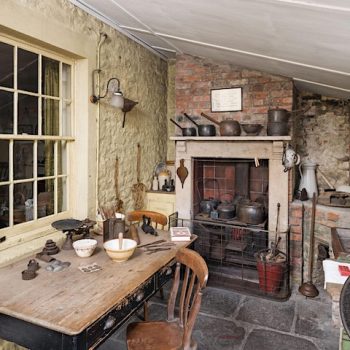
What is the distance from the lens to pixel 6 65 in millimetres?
2359

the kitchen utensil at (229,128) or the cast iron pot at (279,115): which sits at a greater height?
the cast iron pot at (279,115)

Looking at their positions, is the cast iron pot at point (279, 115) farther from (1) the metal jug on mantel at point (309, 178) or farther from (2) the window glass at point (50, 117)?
(2) the window glass at point (50, 117)

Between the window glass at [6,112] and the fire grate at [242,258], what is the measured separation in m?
2.26

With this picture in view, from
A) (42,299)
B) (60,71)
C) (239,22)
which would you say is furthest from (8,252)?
(239,22)

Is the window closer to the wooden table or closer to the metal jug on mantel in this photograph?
the wooden table

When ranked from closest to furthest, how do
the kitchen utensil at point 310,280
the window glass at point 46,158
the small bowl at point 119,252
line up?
the small bowl at point 119,252 → the window glass at point 46,158 → the kitchen utensil at point 310,280

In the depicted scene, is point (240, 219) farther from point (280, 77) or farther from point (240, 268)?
point (280, 77)

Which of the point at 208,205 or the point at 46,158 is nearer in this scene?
the point at 46,158

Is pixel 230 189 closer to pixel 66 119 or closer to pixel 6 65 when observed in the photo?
pixel 66 119

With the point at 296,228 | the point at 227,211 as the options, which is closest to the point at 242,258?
the point at 227,211

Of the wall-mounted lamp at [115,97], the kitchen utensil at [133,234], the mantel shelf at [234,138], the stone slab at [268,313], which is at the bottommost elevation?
the stone slab at [268,313]

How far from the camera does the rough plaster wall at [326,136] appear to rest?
13.8 ft

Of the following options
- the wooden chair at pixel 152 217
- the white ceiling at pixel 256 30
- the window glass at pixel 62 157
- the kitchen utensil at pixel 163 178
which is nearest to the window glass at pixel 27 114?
the window glass at pixel 62 157

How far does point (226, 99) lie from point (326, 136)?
59.5 inches
